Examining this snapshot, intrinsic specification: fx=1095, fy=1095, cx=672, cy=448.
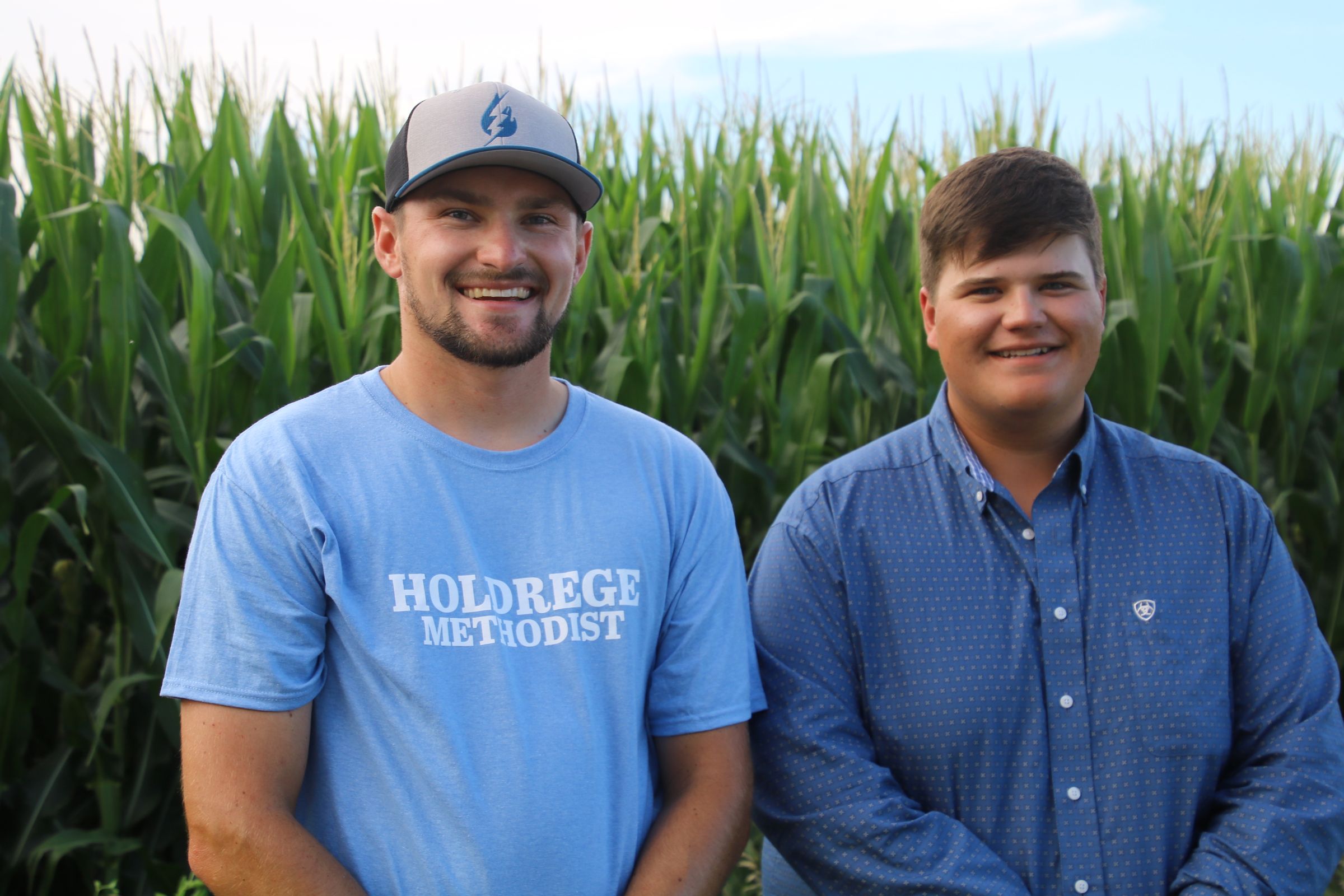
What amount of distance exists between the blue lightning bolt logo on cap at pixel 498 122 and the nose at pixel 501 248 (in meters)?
0.12

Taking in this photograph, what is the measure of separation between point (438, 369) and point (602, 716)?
1.83ft

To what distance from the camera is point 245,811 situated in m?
1.42

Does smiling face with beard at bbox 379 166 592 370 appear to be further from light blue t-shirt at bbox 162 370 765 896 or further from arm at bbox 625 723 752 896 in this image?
arm at bbox 625 723 752 896

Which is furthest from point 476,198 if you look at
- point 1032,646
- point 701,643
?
point 1032,646

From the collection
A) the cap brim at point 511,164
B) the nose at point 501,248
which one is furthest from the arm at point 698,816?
the cap brim at point 511,164

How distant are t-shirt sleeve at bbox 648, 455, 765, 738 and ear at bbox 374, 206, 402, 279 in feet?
1.92

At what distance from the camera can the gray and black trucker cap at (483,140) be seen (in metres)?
1.58

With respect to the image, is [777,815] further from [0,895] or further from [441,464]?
[0,895]

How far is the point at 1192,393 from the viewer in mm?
3594

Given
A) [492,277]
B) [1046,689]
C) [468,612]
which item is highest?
[492,277]

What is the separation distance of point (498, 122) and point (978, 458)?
0.95 metres

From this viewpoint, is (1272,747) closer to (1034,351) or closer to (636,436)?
(1034,351)

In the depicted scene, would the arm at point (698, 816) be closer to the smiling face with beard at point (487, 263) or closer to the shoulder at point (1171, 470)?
the smiling face with beard at point (487, 263)

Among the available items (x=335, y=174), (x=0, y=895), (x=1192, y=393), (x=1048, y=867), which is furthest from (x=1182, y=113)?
(x=0, y=895)
